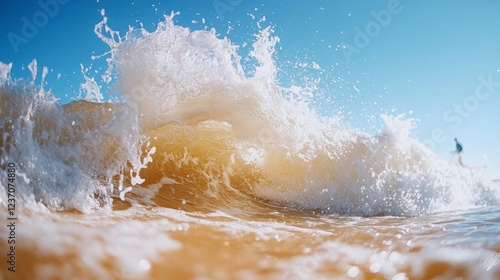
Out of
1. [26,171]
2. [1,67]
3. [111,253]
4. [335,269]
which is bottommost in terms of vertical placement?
[335,269]

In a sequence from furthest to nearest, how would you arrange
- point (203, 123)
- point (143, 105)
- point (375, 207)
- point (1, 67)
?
point (203, 123), point (375, 207), point (143, 105), point (1, 67)

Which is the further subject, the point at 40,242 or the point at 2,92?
the point at 2,92

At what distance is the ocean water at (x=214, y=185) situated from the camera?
1.88m

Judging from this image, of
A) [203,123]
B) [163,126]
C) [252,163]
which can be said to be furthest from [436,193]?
[163,126]

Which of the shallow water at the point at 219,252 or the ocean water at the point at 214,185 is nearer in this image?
the shallow water at the point at 219,252

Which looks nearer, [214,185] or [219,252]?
[219,252]

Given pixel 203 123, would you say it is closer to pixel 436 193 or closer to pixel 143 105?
pixel 143 105

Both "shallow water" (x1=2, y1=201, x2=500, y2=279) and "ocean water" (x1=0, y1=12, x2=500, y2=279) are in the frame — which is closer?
"shallow water" (x1=2, y1=201, x2=500, y2=279)

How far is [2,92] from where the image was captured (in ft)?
10.8

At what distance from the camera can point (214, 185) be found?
5676mm

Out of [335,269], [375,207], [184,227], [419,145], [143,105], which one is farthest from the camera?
[419,145]

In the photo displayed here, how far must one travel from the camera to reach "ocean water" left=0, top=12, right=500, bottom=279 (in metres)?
1.88

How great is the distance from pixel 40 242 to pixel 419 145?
8.10m

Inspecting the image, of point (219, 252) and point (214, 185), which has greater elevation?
point (214, 185)
